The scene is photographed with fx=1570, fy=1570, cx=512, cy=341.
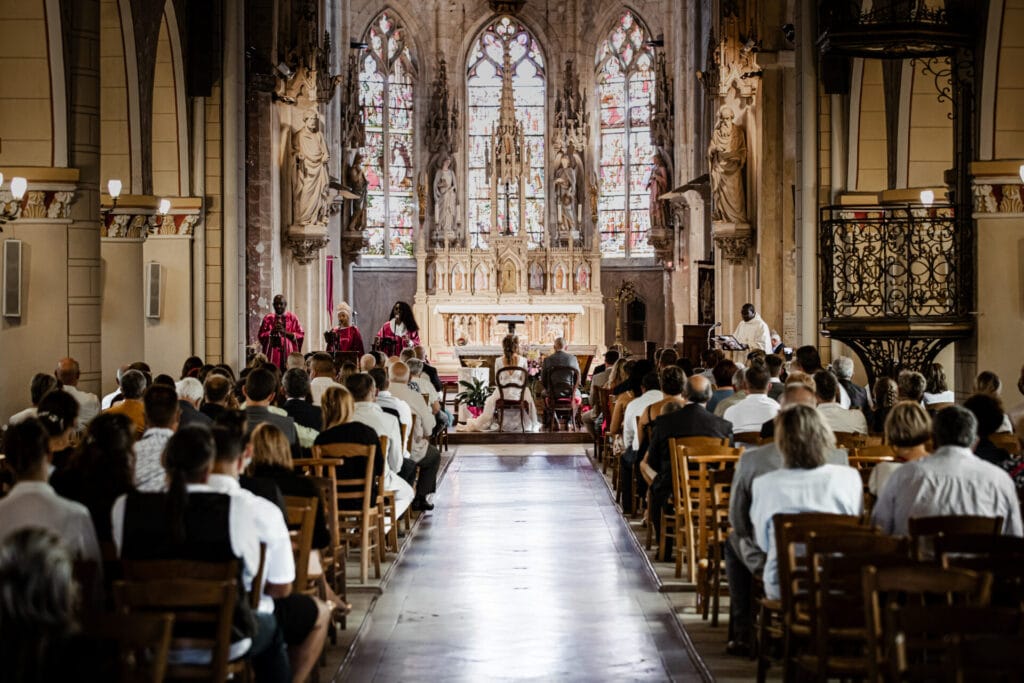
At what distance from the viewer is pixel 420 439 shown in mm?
13805

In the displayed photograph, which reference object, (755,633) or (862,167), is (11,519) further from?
(862,167)

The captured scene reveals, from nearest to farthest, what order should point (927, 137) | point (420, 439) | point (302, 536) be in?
point (302, 536), point (420, 439), point (927, 137)

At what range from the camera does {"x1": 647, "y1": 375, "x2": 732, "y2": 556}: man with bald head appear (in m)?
10.7

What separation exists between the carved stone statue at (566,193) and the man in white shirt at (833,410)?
26.9 m

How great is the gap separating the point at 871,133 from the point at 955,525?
13.4 metres

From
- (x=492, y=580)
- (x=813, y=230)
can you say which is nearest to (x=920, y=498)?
(x=492, y=580)

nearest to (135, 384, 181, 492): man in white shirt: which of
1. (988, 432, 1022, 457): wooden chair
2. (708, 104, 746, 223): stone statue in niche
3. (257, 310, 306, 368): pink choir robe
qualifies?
(988, 432, 1022, 457): wooden chair

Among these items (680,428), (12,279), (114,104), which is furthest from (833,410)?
(114,104)

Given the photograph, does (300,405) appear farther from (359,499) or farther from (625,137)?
(625,137)

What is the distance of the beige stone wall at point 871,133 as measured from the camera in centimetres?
1877

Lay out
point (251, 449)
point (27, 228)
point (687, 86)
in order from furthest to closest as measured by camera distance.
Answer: point (687, 86), point (27, 228), point (251, 449)

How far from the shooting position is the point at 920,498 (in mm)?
6629

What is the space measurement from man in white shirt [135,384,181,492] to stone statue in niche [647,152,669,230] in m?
28.4

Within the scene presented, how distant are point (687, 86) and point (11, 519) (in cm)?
2979
